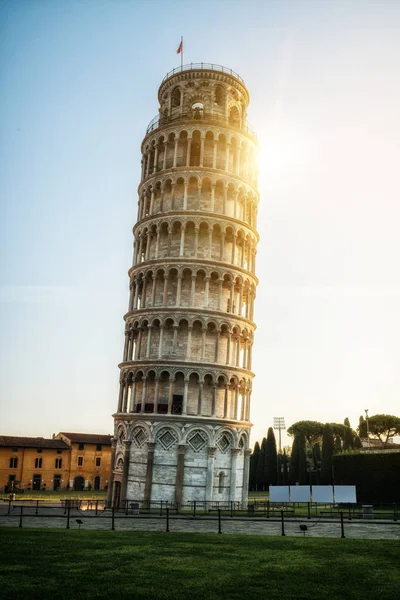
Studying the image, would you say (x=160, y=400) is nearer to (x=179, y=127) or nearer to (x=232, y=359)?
(x=232, y=359)

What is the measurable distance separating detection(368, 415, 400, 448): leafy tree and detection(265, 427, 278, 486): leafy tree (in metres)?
27.9

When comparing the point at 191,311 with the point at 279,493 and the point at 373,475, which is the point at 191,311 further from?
the point at 373,475

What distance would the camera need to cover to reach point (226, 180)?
160 feet

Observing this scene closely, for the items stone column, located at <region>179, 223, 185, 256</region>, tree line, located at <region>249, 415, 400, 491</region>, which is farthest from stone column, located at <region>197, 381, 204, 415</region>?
tree line, located at <region>249, 415, 400, 491</region>

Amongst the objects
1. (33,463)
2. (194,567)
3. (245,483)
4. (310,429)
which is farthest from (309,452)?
(194,567)

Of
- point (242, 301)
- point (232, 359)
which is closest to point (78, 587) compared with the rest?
point (232, 359)

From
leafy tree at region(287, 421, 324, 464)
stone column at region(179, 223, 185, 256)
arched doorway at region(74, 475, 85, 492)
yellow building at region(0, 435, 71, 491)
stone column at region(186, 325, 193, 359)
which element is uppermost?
stone column at region(179, 223, 185, 256)

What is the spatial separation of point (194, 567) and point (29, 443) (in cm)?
7341

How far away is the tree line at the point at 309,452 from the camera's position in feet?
243

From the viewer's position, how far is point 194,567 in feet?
50.5

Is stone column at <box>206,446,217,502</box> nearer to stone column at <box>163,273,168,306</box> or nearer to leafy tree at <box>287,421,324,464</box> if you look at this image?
stone column at <box>163,273,168,306</box>

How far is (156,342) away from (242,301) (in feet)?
29.9

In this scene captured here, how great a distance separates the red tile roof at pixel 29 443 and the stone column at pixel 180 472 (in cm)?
4735

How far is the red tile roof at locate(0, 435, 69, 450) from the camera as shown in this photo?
265 feet
